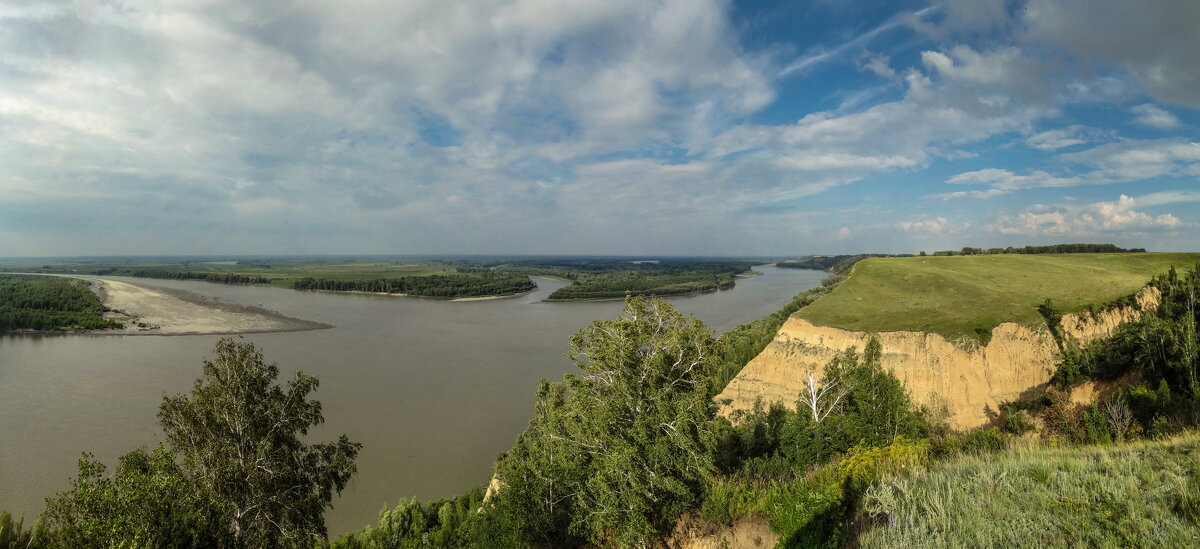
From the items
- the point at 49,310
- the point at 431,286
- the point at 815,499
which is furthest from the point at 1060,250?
the point at 49,310

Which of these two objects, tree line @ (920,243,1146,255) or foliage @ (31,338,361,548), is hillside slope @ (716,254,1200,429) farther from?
foliage @ (31,338,361,548)

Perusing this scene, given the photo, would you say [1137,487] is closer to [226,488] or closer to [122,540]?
[122,540]

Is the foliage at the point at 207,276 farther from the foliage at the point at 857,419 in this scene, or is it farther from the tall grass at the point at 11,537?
the foliage at the point at 857,419

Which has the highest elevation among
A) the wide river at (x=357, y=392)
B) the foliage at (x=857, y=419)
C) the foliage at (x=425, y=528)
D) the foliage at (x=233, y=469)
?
the foliage at (x=233, y=469)

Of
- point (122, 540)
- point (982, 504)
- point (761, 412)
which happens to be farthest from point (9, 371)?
point (982, 504)

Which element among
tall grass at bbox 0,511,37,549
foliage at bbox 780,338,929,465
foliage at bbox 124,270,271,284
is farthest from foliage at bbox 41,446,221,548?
foliage at bbox 124,270,271,284

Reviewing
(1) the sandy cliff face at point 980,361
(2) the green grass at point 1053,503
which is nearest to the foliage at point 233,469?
(2) the green grass at point 1053,503
